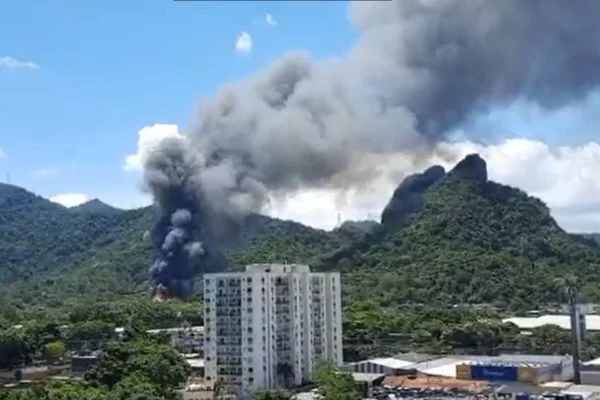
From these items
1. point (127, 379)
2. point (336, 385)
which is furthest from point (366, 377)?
point (127, 379)

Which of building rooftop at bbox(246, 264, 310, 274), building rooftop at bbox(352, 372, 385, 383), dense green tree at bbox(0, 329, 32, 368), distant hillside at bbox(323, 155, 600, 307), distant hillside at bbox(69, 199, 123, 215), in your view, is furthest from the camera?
distant hillside at bbox(69, 199, 123, 215)

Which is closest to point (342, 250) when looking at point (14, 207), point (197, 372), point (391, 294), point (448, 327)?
point (391, 294)

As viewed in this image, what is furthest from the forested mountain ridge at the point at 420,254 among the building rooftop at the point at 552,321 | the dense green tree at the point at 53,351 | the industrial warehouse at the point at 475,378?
the industrial warehouse at the point at 475,378

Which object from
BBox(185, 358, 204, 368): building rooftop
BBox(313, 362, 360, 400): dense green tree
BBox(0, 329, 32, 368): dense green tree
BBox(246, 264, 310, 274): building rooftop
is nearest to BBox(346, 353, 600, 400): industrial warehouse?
BBox(313, 362, 360, 400): dense green tree

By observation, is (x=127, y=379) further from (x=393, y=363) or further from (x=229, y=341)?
(x=393, y=363)

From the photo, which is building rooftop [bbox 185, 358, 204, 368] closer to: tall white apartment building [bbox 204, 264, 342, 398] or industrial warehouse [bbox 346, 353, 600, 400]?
tall white apartment building [bbox 204, 264, 342, 398]

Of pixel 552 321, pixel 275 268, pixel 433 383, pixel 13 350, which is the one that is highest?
pixel 275 268

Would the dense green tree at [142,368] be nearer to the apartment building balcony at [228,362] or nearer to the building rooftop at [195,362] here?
the apartment building balcony at [228,362]
